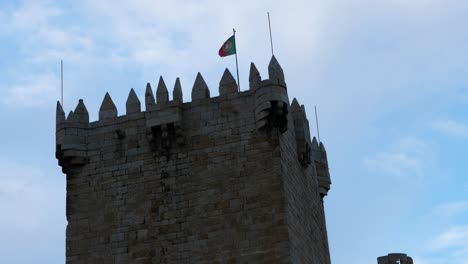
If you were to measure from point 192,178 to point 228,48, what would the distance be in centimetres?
429

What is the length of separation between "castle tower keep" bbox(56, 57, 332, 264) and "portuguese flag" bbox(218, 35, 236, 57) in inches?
44.3

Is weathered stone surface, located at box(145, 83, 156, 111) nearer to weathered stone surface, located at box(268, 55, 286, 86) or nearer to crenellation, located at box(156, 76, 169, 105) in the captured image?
crenellation, located at box(156, 76, 169, 105)

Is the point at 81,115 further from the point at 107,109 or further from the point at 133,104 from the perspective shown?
the point at 133,104

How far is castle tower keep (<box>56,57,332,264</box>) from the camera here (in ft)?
72.2

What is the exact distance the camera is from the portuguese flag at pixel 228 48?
983 inches

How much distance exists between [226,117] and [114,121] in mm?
3408

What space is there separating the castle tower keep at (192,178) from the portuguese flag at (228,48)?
1125 mm

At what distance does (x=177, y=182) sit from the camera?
2302cm

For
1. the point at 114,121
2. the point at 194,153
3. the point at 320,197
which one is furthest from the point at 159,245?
the point at 320,197

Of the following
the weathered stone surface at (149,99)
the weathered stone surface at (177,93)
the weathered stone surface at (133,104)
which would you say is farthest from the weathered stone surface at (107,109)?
Result: the weathered stone surface at (177,93)

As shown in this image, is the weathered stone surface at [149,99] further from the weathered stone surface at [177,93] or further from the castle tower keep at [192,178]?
the weathered stone surface at [177,93]

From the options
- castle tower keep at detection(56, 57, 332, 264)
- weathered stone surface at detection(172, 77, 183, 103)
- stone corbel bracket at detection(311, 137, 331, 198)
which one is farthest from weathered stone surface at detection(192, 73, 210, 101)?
stone corbel bracket at detection(311, 137, 331, 198)

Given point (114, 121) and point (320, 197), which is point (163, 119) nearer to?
point (114, 121)

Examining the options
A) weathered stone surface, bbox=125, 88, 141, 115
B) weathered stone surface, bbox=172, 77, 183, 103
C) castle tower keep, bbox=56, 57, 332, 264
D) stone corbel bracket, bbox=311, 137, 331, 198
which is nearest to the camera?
castle tower keep, bbox=56, 57, 332, 264
